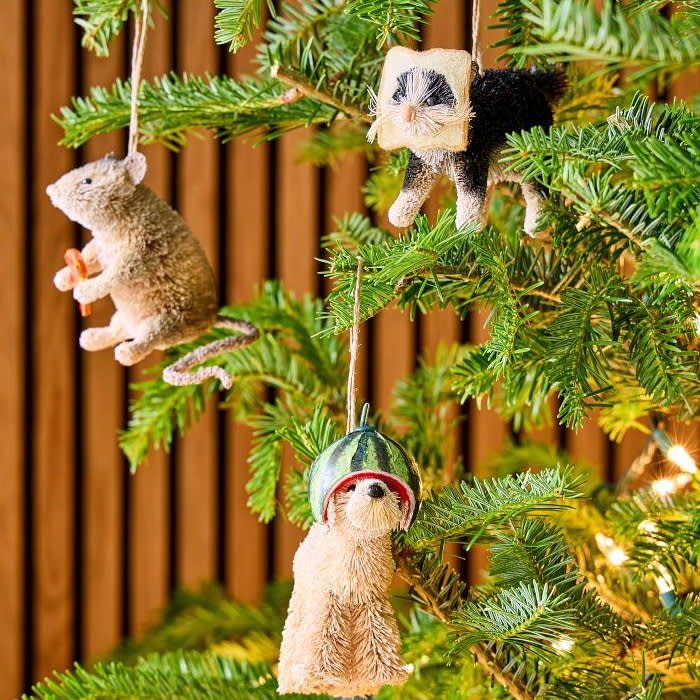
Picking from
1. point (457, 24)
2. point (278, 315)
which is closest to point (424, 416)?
point (278, 315)

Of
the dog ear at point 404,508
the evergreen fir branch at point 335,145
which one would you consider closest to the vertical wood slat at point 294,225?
the evergreen fir branch at point 335,145

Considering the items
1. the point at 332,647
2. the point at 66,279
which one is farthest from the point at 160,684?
the point at 66,279

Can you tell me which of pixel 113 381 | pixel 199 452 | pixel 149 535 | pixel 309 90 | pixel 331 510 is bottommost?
pixel 149 535

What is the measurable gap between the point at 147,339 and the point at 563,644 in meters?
0.32

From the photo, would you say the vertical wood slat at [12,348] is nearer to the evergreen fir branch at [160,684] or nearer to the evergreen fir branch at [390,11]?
the evergreen fir branch at [160,684]

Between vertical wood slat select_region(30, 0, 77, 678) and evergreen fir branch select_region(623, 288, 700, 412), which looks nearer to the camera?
evergreen fir branch select_region(623, 288, 700, 412)

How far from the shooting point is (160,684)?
1.88ft

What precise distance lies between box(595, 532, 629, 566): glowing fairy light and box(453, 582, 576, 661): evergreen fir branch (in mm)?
197

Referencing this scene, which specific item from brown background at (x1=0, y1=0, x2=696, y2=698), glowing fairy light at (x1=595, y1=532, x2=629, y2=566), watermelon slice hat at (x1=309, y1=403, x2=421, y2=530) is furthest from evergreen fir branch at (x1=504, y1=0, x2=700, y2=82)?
brown background at (x1=0, y1=0, x2=696, y2=698)

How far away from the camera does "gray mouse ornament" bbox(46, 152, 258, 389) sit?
0.52 metres

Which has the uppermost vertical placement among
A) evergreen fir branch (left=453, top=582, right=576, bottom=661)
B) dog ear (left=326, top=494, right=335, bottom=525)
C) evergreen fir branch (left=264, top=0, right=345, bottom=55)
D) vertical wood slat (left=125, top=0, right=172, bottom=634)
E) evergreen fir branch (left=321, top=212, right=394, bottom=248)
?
evergreen fir branch (left=264, top=0, right=345, bottom=55)

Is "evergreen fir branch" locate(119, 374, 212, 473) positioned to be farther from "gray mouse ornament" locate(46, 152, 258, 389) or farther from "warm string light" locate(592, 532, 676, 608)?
"warm string light" locate(592, 532, 676, 608)

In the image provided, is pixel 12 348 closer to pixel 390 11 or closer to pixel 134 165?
pixel 134 165

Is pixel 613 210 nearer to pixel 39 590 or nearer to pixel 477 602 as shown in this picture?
pixel 477 602
